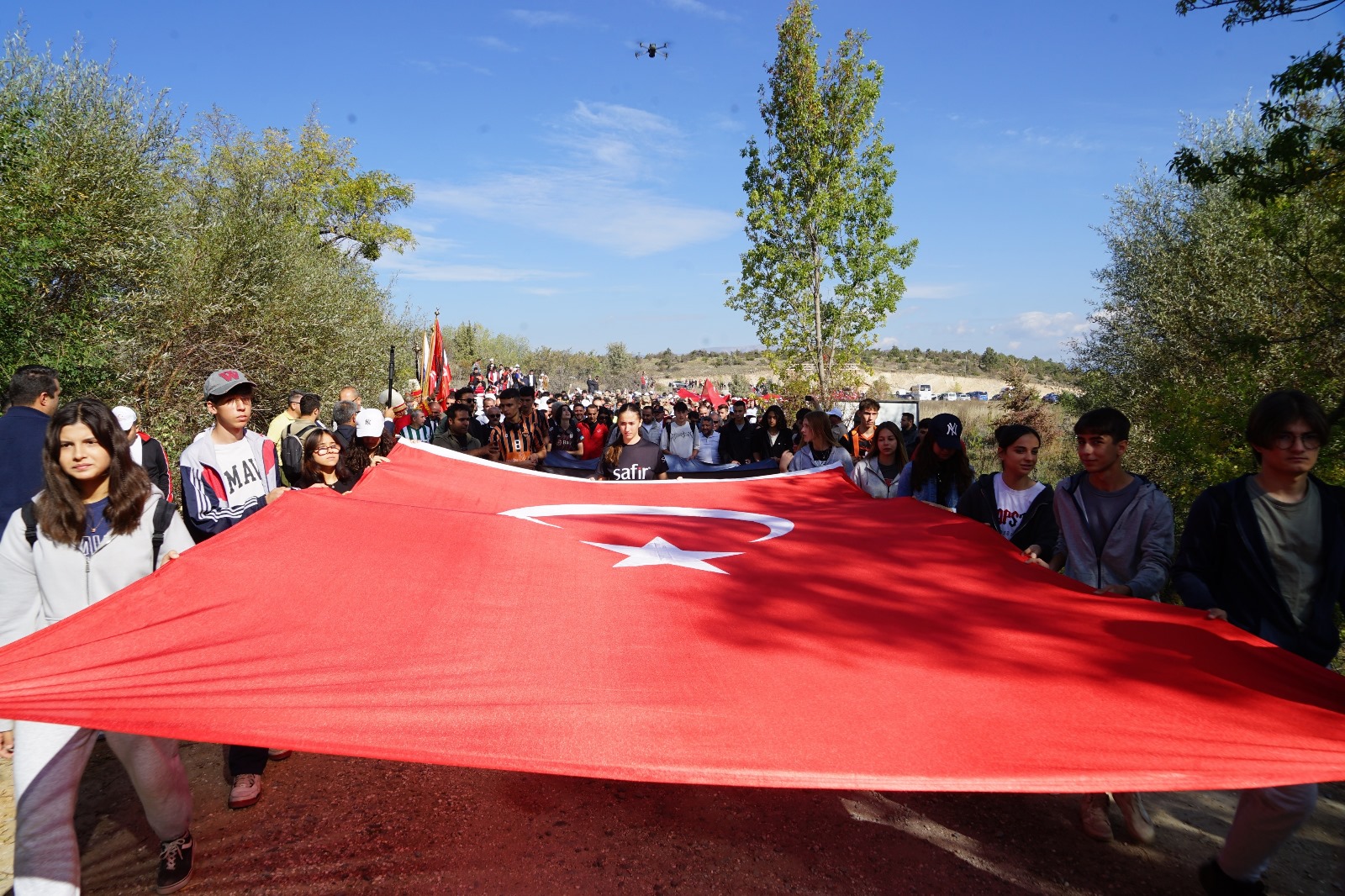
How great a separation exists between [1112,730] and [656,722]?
4.48 feet

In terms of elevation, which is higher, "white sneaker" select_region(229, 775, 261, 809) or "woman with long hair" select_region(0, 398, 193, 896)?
"woman with long hair" select_region(0, 398, 193, 896)

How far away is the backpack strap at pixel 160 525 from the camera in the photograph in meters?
3.15

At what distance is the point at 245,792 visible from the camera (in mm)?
4098

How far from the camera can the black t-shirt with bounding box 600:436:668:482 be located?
6.72 metres

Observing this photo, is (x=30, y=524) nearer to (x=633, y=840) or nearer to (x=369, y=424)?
(x=633, y=840)

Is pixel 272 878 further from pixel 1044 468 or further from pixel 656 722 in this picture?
pixel 1044 468

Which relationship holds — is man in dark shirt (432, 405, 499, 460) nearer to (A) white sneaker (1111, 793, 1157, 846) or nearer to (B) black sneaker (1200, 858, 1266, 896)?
(A) white sneaker (1111, 793, 1157, 846)

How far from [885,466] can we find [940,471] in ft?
2.16

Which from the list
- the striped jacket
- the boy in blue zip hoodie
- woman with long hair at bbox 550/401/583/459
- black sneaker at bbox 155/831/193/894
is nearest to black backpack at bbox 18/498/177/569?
the striped jacket

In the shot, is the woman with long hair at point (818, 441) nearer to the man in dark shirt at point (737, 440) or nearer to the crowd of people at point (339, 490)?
the crowd of people at point (339, 490)

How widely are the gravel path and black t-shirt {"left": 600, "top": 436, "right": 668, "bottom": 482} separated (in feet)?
9.19

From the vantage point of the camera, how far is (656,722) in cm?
229

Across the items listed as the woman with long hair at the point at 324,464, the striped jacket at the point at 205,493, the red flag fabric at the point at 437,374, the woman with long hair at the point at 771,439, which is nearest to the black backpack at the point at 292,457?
the woman with long hair at the point at 324,464

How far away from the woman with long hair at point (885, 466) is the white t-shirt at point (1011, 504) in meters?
1.53
